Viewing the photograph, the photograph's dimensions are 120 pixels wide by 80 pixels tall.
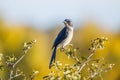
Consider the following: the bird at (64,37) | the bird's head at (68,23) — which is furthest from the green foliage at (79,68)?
the bird's head at (68,23)

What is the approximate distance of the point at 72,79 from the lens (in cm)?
1027

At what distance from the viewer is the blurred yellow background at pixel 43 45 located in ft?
143

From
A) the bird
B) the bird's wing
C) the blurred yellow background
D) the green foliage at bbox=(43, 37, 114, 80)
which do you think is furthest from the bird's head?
the blurred yellow background

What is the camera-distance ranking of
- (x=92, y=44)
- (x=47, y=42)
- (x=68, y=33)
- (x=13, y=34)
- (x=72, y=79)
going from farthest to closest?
1. (x=47, y=42)
2. (x=13, y=34)
3. (x=68, y=33)
4. (x=92, y=44)
5. (x=72, y=79)

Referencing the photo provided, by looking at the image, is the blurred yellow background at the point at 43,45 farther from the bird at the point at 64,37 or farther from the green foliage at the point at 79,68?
the green foliage at the point at 79,68

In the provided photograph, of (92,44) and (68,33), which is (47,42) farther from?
(92,44)

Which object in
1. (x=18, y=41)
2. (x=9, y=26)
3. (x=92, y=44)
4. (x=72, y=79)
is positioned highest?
(x=9, y=26)

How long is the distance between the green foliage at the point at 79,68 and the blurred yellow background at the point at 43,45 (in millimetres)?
29390

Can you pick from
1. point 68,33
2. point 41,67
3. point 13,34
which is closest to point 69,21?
point 68,33

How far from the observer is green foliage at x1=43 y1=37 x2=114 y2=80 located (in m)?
10.4

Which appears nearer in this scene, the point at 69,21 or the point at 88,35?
the point at 69,21

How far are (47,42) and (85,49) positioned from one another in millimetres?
3539

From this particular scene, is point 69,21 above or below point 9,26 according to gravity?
below

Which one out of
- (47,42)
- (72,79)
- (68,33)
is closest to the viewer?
(72,79)
